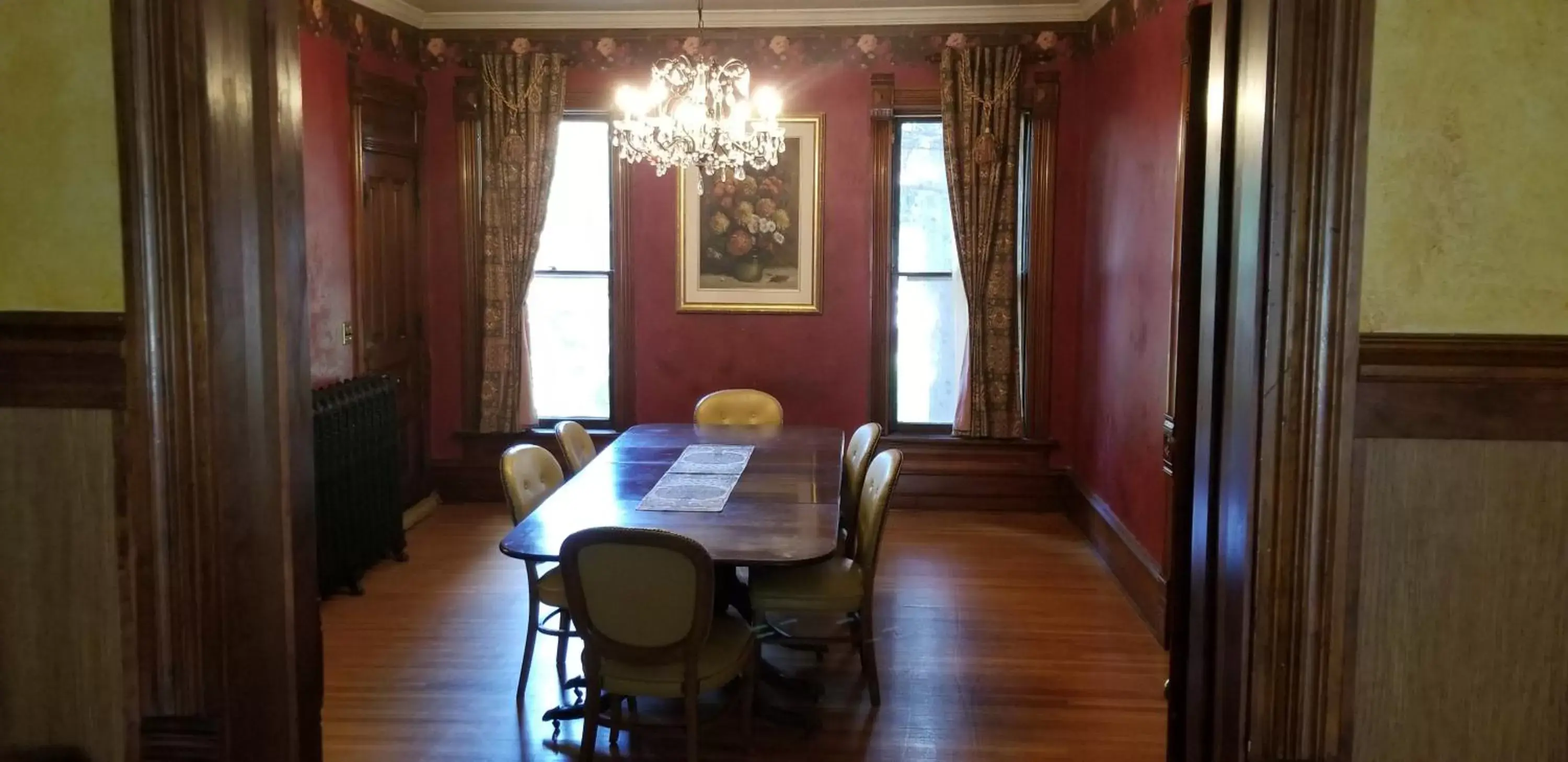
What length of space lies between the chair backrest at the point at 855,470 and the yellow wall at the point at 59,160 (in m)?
2.90

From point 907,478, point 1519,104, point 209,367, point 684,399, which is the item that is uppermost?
point 1519,104

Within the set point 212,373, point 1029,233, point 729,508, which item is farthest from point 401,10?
point 212,373

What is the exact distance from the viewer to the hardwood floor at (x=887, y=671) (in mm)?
3453

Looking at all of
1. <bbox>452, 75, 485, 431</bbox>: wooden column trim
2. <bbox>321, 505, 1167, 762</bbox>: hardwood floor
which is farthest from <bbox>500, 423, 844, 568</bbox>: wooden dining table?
<bbox>452, 75, 485, 431</bbox>: wooden column trim

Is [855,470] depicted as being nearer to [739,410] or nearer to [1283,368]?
[739,410]

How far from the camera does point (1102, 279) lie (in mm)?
5656

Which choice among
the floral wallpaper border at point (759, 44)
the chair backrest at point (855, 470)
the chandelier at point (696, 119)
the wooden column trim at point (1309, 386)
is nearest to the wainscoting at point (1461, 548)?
the wooden column trim at point (1309, 386)

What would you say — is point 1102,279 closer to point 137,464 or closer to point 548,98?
point 548,98

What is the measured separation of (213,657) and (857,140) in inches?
203

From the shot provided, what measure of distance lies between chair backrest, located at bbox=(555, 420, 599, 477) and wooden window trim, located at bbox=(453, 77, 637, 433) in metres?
1.92

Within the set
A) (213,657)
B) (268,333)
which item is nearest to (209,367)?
(268,333)

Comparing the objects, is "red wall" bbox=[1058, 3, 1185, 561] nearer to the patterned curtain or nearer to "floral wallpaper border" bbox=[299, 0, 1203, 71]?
"floral wallpaper border" bbox=[299, 0, 1203, 71]

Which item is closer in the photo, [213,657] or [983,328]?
[213,657]

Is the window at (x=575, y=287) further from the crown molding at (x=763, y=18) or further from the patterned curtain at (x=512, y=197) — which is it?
the crown molding at (x=763, y=18)
